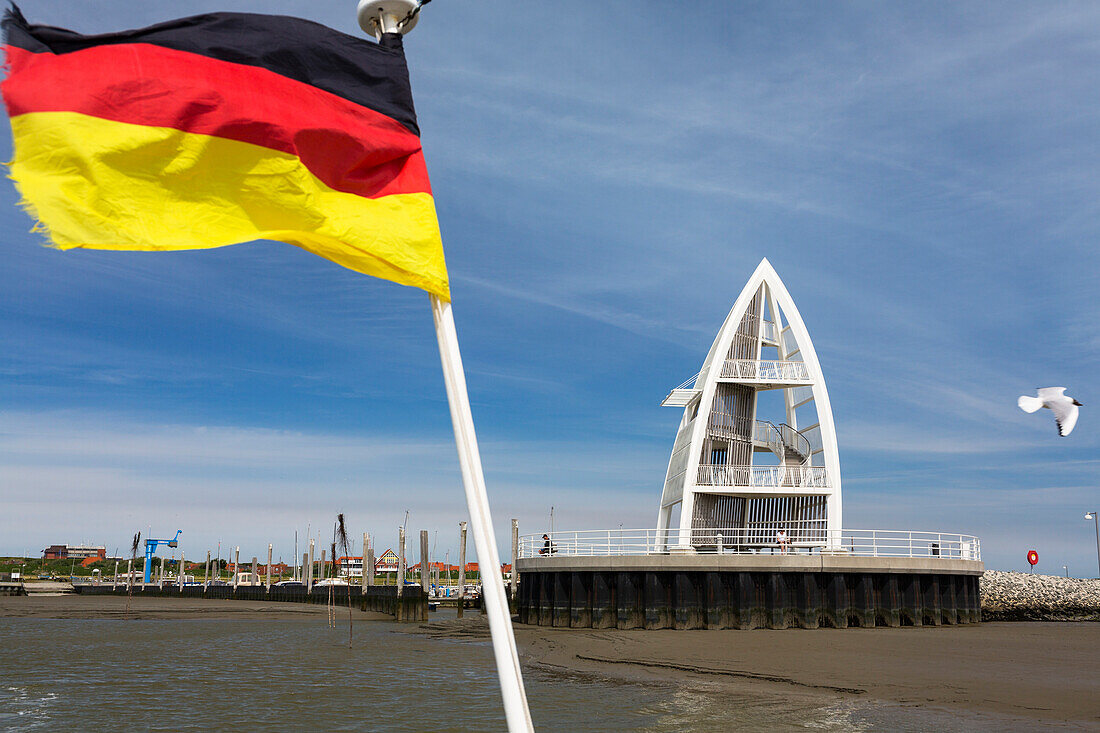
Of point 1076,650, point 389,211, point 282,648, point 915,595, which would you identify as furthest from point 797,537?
point 389,211

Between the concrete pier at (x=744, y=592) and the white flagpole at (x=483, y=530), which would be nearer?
the white flagpole at (x=483, y=530)

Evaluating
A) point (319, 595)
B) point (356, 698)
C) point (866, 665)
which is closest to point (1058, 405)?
point (866, 665)

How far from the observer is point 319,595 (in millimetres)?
58125

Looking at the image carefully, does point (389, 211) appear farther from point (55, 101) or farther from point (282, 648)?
point (282, 648)

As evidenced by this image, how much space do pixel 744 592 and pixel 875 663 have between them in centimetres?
795

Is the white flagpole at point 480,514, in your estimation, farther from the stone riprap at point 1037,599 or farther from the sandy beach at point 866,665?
the stone riprap at point 1037,599

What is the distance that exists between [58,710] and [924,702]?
1270 cm

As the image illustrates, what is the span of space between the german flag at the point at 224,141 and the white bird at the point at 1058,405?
39.1 feet

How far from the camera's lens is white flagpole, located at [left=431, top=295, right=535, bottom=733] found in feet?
13.4

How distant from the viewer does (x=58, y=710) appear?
44.7ft

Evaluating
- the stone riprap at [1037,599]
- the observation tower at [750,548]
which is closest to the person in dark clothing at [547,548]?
the observation tower at [750,548]

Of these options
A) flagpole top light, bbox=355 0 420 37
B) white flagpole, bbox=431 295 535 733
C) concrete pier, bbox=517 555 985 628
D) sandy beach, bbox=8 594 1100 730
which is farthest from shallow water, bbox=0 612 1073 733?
flagpole top light, bbox=355 0 420 37

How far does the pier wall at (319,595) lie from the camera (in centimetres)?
3562

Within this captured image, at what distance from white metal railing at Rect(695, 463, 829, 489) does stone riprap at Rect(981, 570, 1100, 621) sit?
32.2 feet
